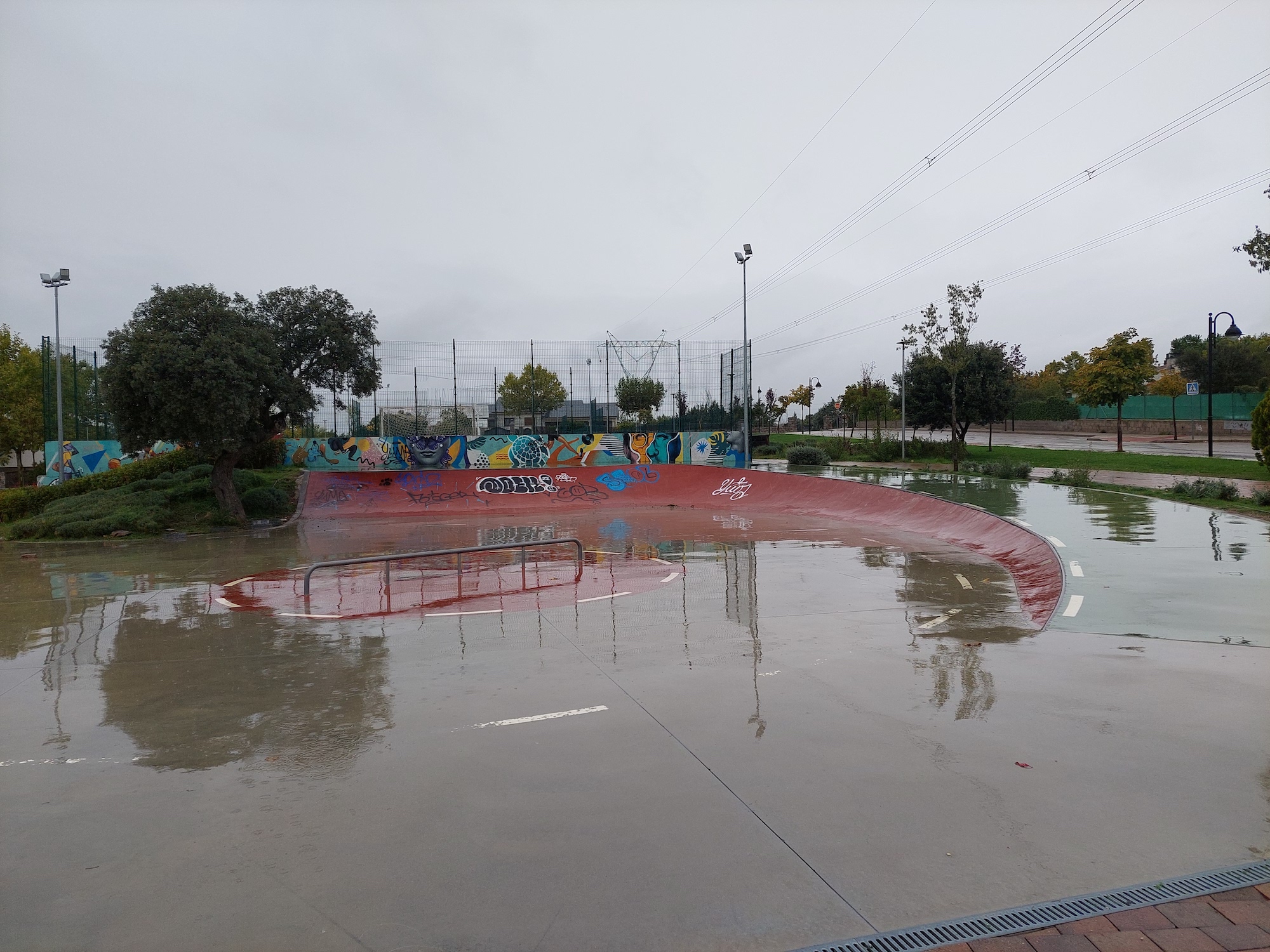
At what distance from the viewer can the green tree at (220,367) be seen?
1945 centimetres

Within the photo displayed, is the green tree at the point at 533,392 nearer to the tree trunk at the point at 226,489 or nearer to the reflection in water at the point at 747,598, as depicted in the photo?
the tree trunk at the point at 226,489

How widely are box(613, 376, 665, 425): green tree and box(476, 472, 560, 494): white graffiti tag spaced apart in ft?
22.2

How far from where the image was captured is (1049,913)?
3193 mm

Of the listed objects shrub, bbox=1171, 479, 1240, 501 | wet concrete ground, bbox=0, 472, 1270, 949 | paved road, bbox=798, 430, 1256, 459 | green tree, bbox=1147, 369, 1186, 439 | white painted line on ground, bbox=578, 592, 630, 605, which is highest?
green tree, bbox=1147, 369, 1186, 439

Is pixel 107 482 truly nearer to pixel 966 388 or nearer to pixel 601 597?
pixel 601 597

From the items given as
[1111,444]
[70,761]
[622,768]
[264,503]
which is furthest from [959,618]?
[1111,444]

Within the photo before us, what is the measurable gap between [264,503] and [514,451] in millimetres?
9150

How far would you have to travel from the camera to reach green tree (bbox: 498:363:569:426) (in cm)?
3039

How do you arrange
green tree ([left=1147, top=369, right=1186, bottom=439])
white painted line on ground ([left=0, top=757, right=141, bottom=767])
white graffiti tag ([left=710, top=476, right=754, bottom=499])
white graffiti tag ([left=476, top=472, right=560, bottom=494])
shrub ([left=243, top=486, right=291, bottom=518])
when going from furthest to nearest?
green tree ([left=1147, top=369, right=1186, bottom=439]) < white graffiti tag ([left=476, top=472, right=560, bottom=494]) < white graffiti tag ([left=710, top=476, right=754, bottom=499]) < shrub ([left=243, top=486, right=291, bottom=518]) < white painted line on ground ([left=0, top=757, right=141, bottom=767])

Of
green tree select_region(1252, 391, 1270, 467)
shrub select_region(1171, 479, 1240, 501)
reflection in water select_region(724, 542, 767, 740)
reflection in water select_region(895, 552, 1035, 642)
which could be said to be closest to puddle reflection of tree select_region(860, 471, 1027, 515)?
shrub select_region(1171, 479, 1240, 501)

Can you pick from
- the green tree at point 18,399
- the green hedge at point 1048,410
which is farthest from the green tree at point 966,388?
the green tree at point 18,399

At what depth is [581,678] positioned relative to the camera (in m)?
6.67

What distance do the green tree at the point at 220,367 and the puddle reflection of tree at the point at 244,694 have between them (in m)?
12.0

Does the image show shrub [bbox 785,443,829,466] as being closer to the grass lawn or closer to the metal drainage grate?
the grass lawn
